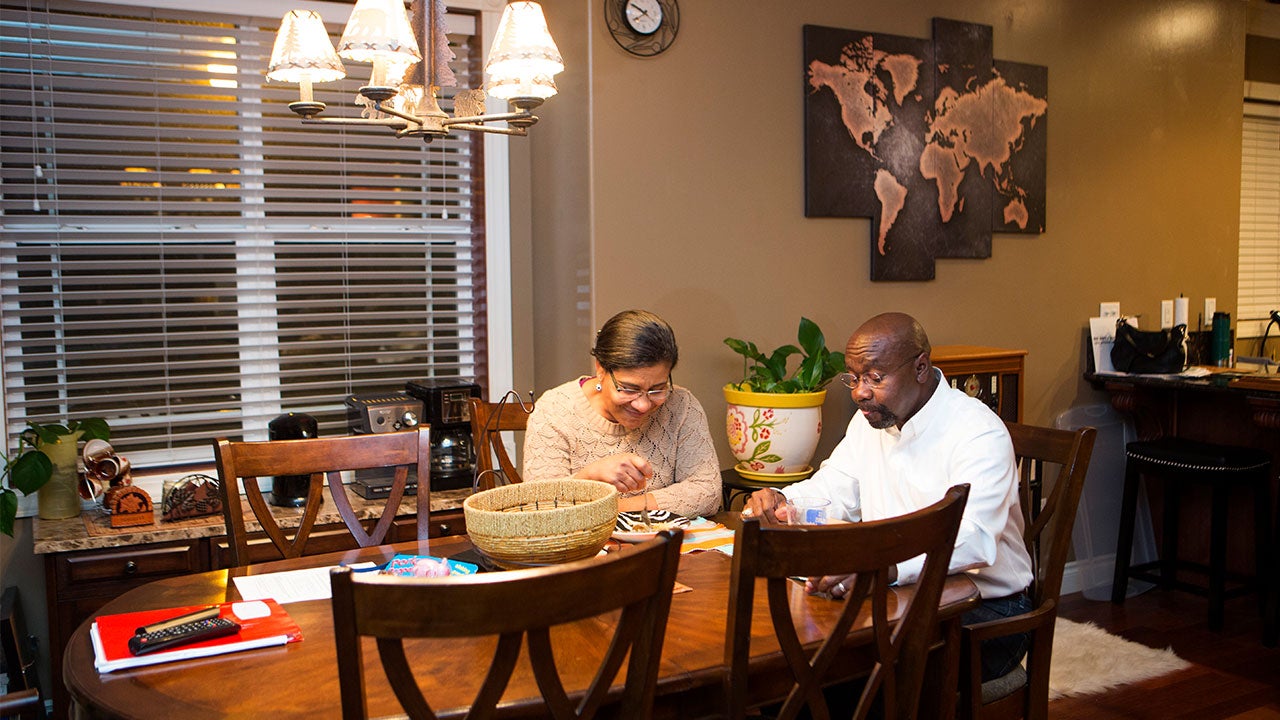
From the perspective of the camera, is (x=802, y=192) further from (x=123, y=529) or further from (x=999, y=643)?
(x=123, y=529)

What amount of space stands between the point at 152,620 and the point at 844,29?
9.75 ft

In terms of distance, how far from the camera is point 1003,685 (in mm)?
2082

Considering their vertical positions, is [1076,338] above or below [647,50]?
below

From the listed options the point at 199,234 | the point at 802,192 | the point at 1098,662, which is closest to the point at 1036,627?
the point at 1098,662

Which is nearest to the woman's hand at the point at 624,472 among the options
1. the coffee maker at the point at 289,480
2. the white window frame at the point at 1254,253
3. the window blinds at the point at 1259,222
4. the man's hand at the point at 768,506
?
the man's hand at the point at 768,506

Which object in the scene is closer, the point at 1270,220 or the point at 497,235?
the point at 497,235

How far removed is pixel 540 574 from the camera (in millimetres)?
1162

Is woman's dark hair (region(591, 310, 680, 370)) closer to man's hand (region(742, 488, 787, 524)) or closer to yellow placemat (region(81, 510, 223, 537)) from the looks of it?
man's hand (region(742, 488, 787, 524))

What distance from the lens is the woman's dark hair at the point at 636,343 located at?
2.44 meters

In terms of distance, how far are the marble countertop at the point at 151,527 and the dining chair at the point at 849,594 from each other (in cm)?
177

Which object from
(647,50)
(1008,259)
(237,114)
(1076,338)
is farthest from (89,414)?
(1076,338)

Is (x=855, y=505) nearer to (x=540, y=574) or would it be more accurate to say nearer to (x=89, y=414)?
(x=540, y=574)

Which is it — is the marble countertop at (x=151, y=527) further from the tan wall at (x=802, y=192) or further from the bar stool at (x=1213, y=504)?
the bar stool at (x=1213, y=504)

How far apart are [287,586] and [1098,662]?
9.49 feet
